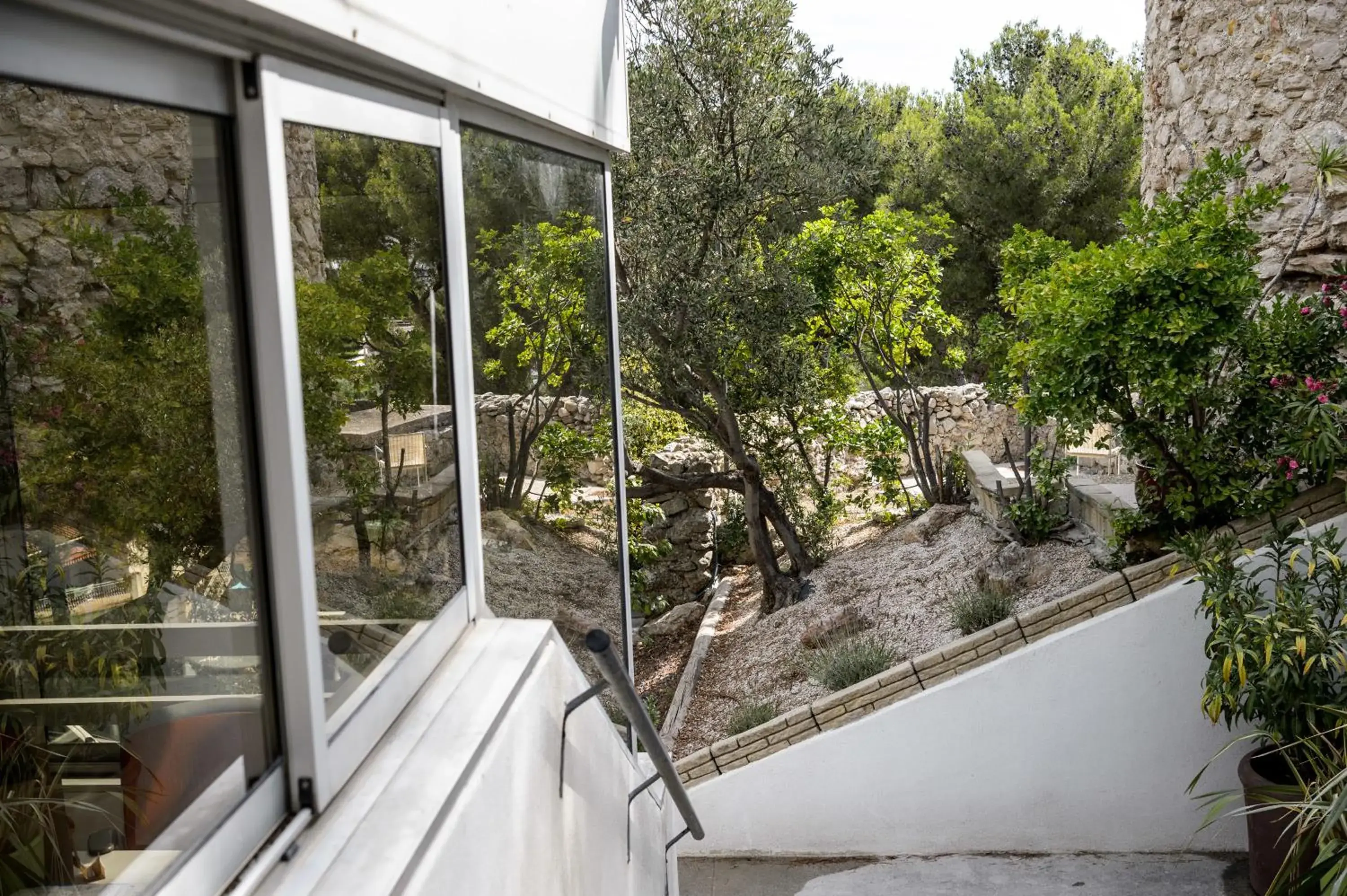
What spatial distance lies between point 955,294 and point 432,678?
12978mm

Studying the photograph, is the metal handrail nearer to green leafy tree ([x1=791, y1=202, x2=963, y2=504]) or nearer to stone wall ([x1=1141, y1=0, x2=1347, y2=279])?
stone wall ([x1=1141, y1=0, x2=1347, y2=279])

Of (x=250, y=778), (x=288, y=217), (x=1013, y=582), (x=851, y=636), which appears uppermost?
(x=288, y=217)

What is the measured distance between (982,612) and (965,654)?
0.69 metres

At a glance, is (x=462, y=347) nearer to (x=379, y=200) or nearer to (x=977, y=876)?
(x=379, y=200)

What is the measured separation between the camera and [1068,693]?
16.7ft

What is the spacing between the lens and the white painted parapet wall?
498 cm

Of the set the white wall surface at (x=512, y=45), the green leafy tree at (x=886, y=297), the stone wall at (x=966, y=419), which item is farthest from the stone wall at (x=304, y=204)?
the stone wall at (x=966, y=419)

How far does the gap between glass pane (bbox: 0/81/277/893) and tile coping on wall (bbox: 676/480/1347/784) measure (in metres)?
4.37

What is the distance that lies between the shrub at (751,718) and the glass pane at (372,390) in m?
4.21

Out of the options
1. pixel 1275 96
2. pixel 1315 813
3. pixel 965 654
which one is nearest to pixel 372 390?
pixel 1315 813

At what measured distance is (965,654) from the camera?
530 cm

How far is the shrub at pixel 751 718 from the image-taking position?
234 inches

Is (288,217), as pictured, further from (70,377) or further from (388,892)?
(388,892)

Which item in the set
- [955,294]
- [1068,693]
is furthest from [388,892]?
[955,294]
